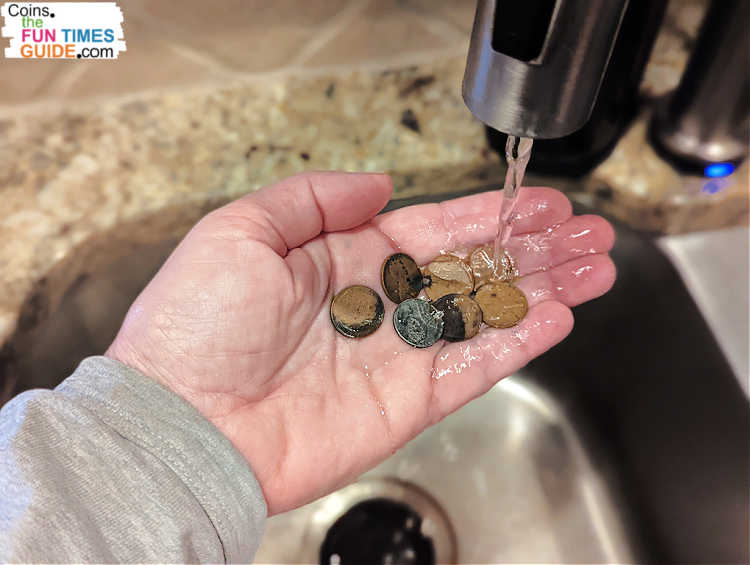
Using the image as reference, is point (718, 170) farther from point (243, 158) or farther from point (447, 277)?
point (243, 158)

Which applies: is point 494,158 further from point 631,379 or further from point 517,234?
point 631,379

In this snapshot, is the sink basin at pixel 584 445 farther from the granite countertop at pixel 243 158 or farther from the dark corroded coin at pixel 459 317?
the dark corroded coin at pixel 459 317

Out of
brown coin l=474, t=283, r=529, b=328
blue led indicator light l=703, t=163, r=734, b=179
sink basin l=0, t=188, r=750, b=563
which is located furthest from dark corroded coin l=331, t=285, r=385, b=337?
blue led indicator light l=703, t=163, r=734, b=179

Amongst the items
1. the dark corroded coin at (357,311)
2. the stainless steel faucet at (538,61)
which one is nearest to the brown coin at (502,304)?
the dark corroded coin at (357,311)

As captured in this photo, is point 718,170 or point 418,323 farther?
point 718,170

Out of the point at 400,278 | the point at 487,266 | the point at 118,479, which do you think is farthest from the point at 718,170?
the point at 118,479

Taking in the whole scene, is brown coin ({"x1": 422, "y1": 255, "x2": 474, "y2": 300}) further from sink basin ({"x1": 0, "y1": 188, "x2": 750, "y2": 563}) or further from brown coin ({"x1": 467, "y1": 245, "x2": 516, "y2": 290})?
sink basin ({"x1": 0, "y1": 188, "x2": 750, "y2": 563})

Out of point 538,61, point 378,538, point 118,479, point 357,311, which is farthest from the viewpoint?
point 378,538

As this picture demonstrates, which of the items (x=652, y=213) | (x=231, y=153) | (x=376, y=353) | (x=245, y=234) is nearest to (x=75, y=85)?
(x=231, y=153)
